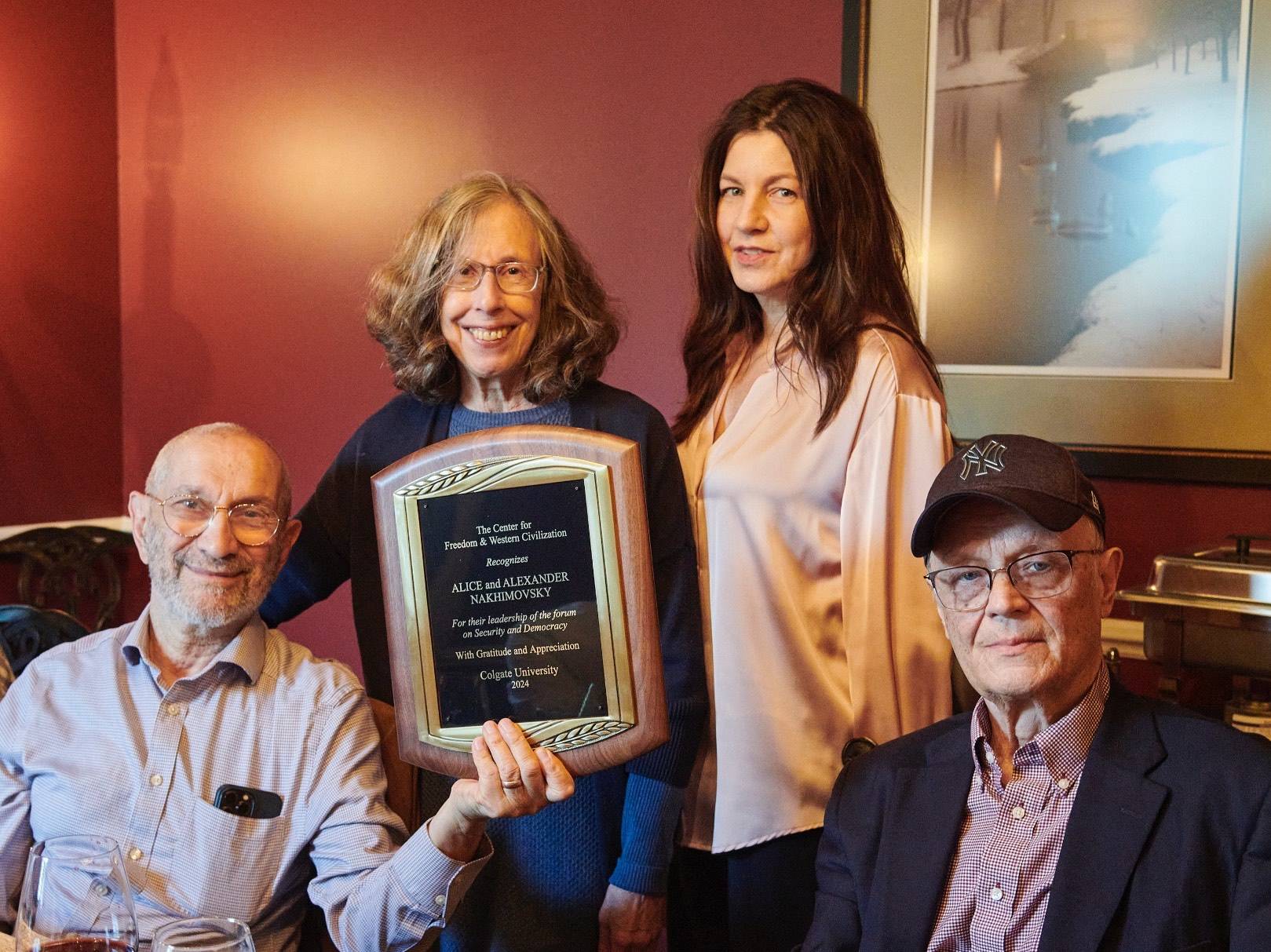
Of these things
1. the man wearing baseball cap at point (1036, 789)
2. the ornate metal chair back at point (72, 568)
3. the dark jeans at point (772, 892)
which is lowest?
the dark jeans at point (772, 892)

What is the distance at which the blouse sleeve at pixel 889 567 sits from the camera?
6.39 ft

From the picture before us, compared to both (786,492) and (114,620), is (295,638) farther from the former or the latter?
(786,492)

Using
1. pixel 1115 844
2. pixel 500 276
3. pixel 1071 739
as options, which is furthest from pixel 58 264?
pixel 1115 844

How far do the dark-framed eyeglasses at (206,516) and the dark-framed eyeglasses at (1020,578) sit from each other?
974 mm

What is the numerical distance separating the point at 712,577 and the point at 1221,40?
4.75 feet

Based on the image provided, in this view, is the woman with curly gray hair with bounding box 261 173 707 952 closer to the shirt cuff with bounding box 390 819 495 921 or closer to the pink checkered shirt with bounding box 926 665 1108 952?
the shirt cuff with bounding box 390 819 495 921

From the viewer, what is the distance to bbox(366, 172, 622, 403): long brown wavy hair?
189 centimetres

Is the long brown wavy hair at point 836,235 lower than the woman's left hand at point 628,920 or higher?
higher

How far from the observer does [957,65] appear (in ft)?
8.87

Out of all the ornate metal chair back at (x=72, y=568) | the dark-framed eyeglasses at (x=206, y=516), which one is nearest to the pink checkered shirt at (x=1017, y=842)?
the dark-framed eyeglasses at (x=206, y=516)

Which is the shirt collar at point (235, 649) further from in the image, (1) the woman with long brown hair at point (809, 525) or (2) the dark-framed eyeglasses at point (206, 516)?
(1) the woman with long brown hair at point (809, 525)

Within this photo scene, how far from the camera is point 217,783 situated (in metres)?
1.80

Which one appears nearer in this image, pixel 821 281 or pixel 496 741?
pixel 496 741

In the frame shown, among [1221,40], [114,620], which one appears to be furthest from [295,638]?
[1221,40]
